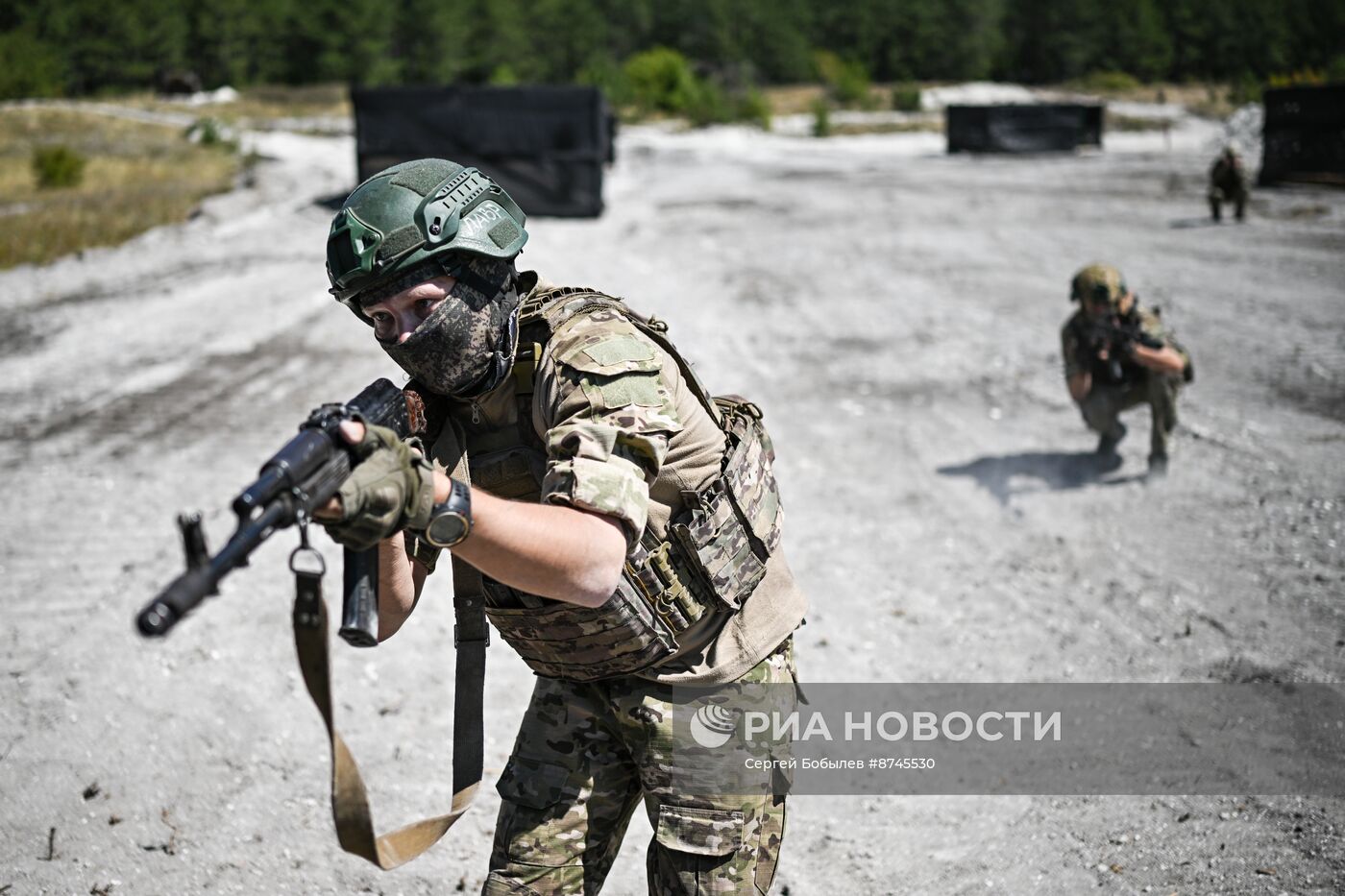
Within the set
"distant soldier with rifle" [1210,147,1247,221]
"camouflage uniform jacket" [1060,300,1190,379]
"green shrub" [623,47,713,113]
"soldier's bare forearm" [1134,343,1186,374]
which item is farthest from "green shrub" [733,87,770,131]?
"soldier's bare forearm" [1134,343,1186,374]

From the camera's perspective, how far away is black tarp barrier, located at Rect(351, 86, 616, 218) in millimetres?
16109

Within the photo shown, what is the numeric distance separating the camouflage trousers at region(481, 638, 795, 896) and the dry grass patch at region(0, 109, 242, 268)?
14.1m

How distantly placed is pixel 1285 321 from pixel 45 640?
32.4 feet

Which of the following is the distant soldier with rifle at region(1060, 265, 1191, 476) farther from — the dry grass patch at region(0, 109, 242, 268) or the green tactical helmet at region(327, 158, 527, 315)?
the dry grass patch at region(0, 109, 242, 268)

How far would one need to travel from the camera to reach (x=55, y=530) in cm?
632

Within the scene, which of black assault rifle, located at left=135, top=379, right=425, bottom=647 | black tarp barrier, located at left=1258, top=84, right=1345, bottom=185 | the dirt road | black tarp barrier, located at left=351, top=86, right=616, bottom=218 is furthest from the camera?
black tarp barrier, located at left=1258, top=84, right=1345, bottom=185

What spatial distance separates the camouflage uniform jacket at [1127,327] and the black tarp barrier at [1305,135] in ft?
47.3

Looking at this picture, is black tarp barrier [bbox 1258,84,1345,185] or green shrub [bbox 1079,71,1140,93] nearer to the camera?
black tarp barrier [bbox 1258,84,1345,185]

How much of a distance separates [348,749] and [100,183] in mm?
25372

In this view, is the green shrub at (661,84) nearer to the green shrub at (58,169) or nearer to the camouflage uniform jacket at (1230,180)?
the green shrub at (58,169)

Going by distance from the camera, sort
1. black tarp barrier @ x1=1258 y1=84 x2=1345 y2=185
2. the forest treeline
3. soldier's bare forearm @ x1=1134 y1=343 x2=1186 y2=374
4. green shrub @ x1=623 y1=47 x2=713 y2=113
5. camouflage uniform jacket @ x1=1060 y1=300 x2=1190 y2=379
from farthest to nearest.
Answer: the forest treeline, green shrub @ x1=623 y1=47 x2=713 y2=113, black tarp barrier @ x1=1258 y1=84 x2=1345 y2=185, camouflage uniform jacket @ x1=1060 y1=300 x2=1190 y2=379, soldier's bare forearm @ x1=1134 y1=343 x2=1186 y2=374

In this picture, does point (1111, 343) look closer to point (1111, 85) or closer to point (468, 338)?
point (468, 338)

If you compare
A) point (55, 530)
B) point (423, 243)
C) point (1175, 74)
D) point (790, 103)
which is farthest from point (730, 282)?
point (1175, 74)

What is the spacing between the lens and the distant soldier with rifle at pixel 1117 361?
6.73 m
